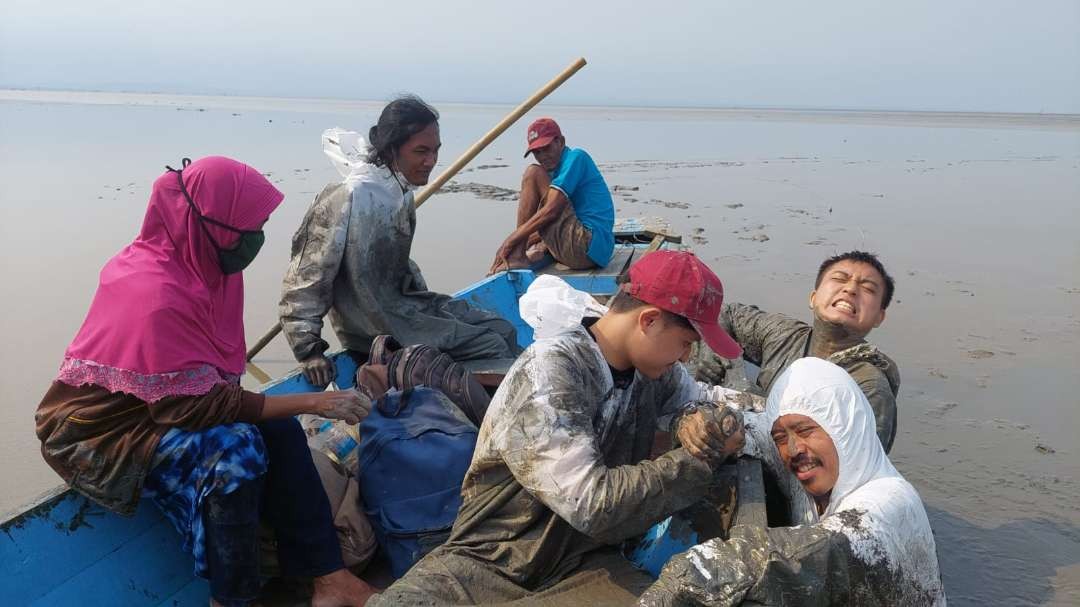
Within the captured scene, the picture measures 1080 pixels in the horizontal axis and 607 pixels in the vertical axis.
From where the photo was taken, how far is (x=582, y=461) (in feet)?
6.59

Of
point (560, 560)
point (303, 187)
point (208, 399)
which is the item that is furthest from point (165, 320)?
point (303, 187)

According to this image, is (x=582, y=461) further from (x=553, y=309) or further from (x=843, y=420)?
(x=843, y=420)

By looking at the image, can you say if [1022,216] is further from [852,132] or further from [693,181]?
[852,132]

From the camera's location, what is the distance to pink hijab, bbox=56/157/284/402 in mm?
2416

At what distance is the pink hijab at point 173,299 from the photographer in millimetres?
2416

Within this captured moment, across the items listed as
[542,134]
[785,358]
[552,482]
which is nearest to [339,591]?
[552,482]

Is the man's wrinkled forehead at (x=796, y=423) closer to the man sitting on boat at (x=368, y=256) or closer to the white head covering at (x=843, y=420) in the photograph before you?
the white head covering at (x=843, y=420)

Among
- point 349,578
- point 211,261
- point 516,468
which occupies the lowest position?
point 349,578

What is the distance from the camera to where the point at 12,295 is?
23.4 ft

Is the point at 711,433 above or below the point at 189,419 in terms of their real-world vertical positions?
above

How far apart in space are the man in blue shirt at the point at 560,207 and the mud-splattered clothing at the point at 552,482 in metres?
3.73

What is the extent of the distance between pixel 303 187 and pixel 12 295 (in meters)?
6.27

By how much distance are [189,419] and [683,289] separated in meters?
1.61

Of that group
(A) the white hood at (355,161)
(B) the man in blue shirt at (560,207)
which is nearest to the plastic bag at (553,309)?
(A) the white hood at (355,161)
